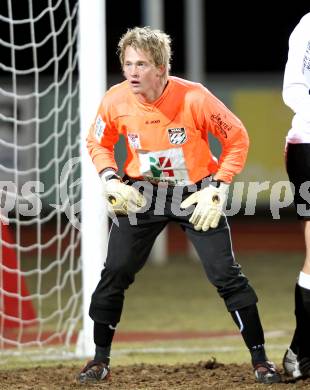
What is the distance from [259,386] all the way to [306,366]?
0.97 feet

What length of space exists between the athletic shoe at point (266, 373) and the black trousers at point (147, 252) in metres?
0.35

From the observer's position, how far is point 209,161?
5395 mm

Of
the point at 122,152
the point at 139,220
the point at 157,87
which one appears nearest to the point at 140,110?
the point at 157,87

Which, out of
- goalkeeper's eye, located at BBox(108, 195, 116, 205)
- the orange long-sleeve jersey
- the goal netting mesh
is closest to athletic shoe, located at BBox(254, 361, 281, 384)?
the orange long-sleeve jersey

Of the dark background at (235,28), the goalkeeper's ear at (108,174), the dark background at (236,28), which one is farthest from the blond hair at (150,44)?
the dark background at (236,28)

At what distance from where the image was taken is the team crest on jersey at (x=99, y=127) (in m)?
5.41

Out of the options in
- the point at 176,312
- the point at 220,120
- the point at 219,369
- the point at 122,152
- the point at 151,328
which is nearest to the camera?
the point at 220,120

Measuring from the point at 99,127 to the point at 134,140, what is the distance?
232 mm

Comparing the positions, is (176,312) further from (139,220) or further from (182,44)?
(182,44)

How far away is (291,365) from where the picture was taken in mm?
5434

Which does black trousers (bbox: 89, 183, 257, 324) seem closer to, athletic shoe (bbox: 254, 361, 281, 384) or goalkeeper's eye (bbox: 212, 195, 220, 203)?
goalkeeper's eye (bbox: 212, 195, 220, 203)

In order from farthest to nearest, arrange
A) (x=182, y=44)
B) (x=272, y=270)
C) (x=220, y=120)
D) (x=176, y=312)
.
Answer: (x=182, y=44), (x=272, y=270), (x=176, y=312), (x=220, y=120)

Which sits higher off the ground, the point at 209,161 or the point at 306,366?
the point at 209,161

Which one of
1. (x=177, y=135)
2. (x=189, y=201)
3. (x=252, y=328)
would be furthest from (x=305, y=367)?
(x=177, y=135)
